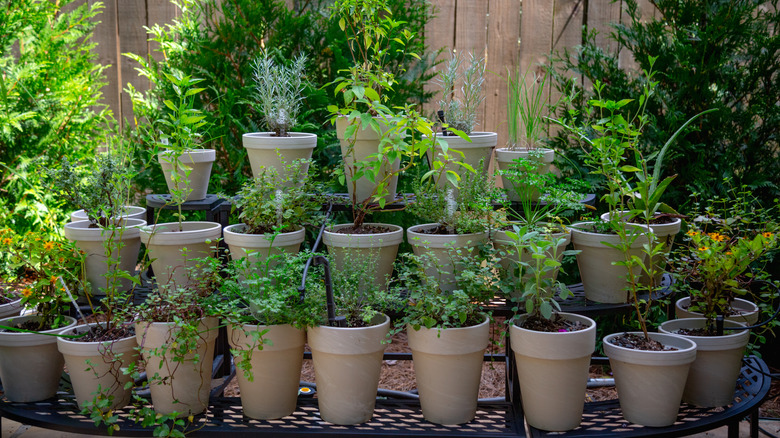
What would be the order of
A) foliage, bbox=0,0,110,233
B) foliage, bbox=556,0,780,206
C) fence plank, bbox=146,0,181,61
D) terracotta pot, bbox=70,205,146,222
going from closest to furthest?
terracotta pot, bbox=70,205,146,222 < foliage, bbox=556,0,780,206 < foliage, bbox=0,0,110,233 < fence plank, bbox=146,0,181,61

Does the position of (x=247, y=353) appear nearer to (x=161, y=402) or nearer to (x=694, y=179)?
(x=161, y=402)

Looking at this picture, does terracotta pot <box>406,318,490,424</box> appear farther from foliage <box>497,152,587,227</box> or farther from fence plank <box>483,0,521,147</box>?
fence plank <box>483,0,521,147</box>

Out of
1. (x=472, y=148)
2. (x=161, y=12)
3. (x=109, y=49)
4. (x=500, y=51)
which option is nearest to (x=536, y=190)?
(x=472, y=148)

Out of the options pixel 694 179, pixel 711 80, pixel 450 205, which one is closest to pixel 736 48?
pixel 711 80

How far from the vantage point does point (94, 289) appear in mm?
2430

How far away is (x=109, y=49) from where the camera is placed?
4027mm

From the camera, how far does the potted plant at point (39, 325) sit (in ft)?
7.20

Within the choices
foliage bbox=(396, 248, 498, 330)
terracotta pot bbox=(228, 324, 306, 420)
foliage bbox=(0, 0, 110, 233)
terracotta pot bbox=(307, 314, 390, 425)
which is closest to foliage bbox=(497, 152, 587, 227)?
foliage bbox=(396, 248, 498, 330)

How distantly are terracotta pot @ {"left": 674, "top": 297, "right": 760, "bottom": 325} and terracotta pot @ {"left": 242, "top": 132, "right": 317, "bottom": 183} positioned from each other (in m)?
1.45

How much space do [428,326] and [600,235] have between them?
682mm

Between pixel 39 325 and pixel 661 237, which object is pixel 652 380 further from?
pixel 39 325

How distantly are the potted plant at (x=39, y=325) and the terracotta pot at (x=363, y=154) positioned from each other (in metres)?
0.97

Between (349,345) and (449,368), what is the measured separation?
0.32 m

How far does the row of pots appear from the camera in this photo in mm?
2014
